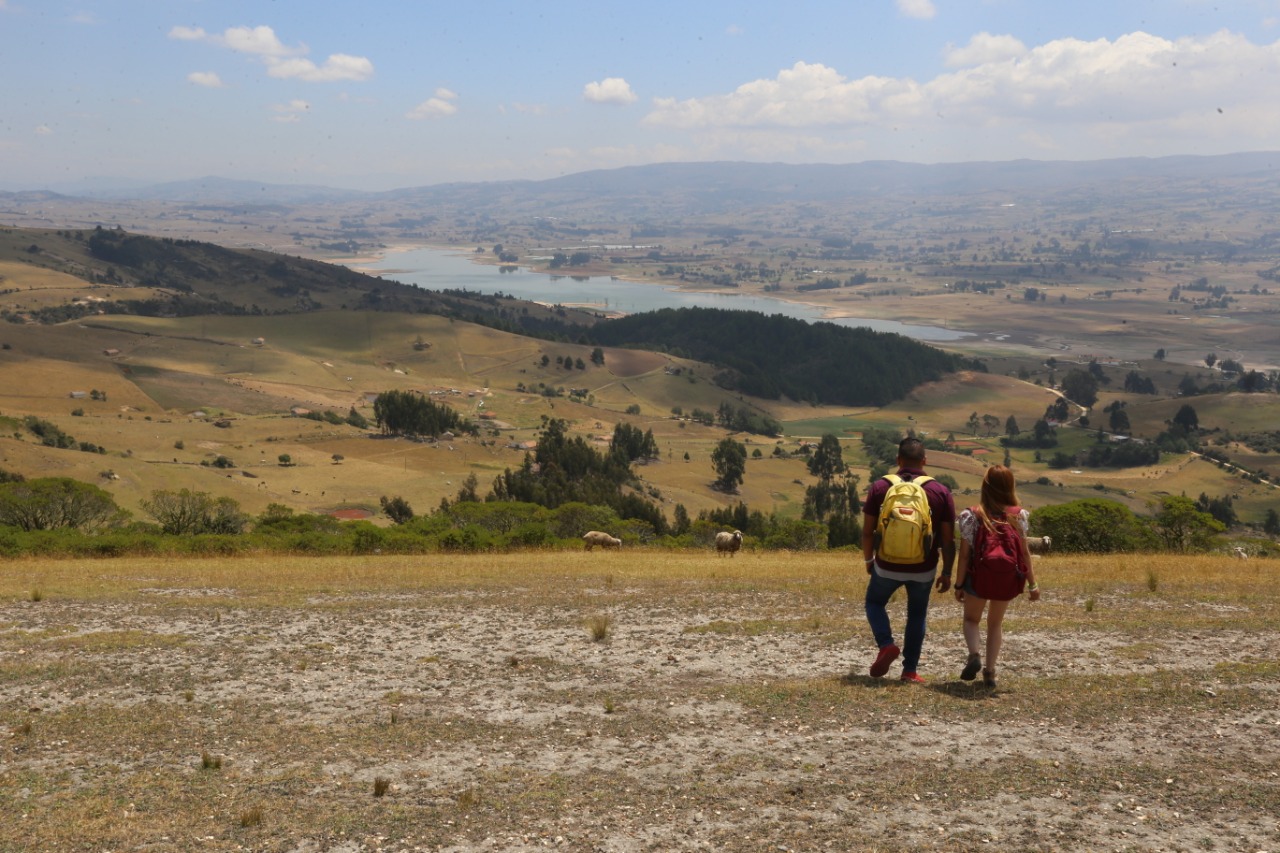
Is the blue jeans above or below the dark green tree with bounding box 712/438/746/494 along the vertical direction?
above

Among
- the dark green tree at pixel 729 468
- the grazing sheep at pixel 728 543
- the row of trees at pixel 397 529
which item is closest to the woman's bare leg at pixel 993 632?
the grazing sheep at pixel 728 543

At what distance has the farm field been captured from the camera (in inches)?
296

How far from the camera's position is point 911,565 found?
1014cm

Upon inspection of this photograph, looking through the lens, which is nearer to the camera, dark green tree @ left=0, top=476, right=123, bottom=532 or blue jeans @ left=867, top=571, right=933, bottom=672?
blue jeans @ left=867, top=571, right=933, bottom=672

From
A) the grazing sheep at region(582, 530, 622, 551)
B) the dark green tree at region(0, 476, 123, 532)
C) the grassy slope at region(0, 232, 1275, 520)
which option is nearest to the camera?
the grazing sheep at region(582, 530, 622, 551)

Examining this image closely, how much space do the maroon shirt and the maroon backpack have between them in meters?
0.40

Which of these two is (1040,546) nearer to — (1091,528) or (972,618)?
(1091,528)

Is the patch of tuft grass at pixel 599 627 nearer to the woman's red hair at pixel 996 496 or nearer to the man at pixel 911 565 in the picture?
the man at pixel 911 565

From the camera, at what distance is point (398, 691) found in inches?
447

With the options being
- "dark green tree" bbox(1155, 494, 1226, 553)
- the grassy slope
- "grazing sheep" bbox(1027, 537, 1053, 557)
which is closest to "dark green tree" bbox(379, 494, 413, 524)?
the grassy slope

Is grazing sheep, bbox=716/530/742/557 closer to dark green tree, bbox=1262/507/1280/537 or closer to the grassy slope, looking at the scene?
the grassy slope

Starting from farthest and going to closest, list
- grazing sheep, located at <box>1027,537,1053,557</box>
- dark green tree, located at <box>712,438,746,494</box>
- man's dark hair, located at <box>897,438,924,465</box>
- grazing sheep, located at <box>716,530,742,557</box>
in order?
dark green tree, located at <box>712,438,746,494</box> < grazing sheep, located at <box>716,530,742,557</box> < grazing sheep, located at <box>1027,537,1053,557</box> < man's dark hair, located at <box>897,438,924,465</box>

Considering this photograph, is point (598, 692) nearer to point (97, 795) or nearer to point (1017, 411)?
point (97, 795)

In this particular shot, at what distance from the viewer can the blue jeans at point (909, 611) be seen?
10.3 meters
